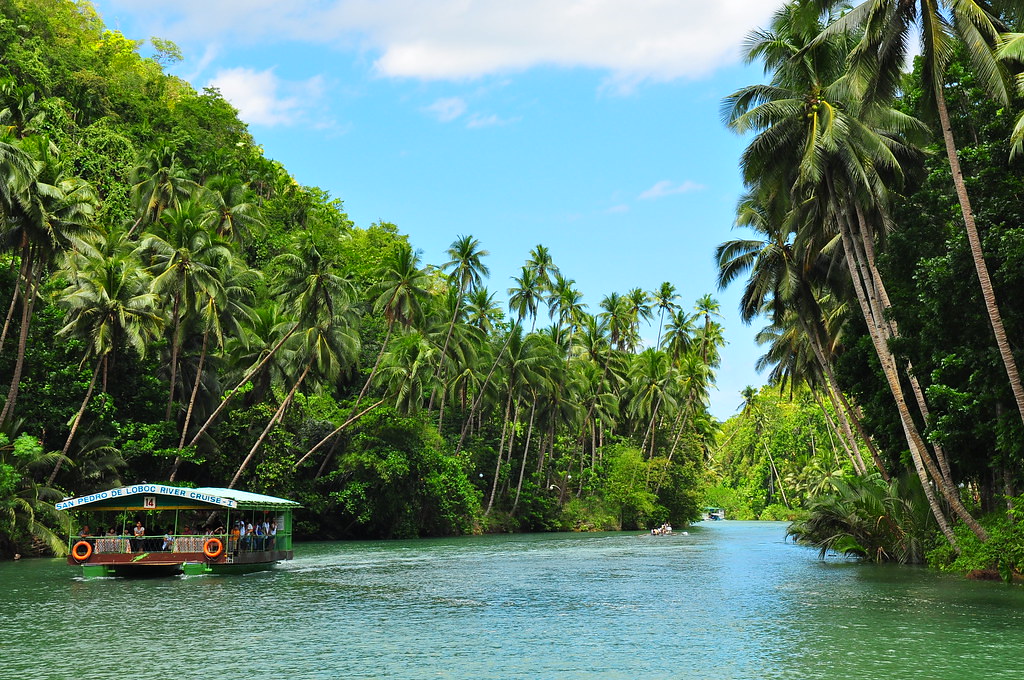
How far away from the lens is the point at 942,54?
918 inches

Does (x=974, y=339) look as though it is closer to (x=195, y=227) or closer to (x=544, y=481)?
(x=195, y=227)

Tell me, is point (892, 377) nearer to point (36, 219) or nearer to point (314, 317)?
point (36, 219)

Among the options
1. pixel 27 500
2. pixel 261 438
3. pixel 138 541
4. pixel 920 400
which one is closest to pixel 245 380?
pixel 261 438

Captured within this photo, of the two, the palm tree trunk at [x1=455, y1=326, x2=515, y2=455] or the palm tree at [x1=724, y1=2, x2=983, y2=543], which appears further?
the palm tree trunk at [x1=455, y1=326, x2=515, y2=455]

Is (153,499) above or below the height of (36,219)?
below

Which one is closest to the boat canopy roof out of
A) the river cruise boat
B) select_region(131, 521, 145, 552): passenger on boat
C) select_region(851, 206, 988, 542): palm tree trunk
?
the river cruise boat

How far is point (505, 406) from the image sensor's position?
282 ft

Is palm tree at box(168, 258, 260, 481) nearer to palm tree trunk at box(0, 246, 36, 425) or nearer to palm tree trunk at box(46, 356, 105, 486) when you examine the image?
palm tree trunk at box(46, 356, 105, 486)

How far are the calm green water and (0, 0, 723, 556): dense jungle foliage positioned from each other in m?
13.1

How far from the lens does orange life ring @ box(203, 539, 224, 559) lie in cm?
3369

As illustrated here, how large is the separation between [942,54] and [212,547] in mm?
28586

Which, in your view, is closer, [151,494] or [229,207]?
[151,494]

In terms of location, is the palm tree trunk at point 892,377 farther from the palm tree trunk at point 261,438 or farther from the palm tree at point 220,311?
the palm tree trunk at point 261,438

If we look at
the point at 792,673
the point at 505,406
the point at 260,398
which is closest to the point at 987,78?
the point at 792,673
